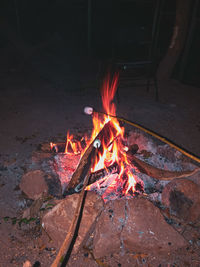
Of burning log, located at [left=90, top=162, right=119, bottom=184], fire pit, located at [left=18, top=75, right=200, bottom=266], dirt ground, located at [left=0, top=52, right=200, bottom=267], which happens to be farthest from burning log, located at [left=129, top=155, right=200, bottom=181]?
dirt ground, located at [left=0, top=52, right=200, bottom=267]

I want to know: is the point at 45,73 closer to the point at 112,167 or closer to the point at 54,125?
the point at 54,125

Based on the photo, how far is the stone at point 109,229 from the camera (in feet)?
8.26

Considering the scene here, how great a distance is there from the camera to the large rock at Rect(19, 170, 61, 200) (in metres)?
3.17

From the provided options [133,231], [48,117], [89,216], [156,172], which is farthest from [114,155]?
[48,117]

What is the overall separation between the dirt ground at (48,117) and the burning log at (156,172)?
3.78 feet

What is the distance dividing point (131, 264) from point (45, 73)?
28.7 feet

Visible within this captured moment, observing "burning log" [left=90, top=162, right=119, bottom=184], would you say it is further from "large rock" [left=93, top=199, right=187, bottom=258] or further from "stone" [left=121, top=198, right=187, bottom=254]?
"stone" [left=121, top=198, right=187, bottom=254]

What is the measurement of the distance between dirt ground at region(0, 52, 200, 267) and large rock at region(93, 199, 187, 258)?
169 mm

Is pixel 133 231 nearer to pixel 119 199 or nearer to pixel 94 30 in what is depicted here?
pixel 119 199

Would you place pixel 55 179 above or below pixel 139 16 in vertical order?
below

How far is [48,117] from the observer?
19.0 feet

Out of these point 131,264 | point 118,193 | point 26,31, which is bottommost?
point 131,264

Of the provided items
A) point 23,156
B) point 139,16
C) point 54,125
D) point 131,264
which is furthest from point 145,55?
point 131,264

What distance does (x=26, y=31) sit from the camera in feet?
47.4
